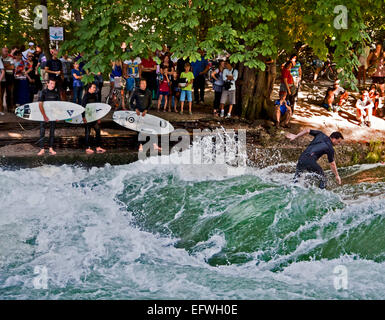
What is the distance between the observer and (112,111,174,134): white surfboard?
39.3ft

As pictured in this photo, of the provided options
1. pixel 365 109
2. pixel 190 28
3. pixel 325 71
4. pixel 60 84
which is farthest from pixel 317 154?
pixel 325 71

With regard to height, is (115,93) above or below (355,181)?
above

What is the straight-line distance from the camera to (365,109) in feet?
47.8

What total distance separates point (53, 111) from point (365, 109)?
875 centimetres

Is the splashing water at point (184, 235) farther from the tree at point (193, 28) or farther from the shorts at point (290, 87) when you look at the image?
the shorts at point (290, 87)

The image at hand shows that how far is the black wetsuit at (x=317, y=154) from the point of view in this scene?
28.6 feet

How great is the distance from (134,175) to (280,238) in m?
3.77

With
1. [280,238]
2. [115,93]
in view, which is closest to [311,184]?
[280,238]

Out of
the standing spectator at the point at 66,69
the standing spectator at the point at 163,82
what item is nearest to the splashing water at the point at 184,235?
the standing spectator at the point at 163,82

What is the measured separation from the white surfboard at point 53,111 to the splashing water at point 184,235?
52.3 inches

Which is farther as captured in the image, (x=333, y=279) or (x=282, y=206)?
(x=282, y=206)

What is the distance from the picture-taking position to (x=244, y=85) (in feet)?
46.3
